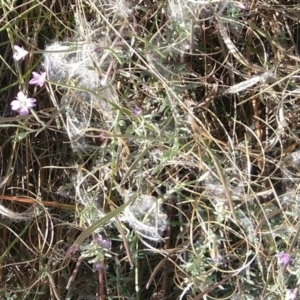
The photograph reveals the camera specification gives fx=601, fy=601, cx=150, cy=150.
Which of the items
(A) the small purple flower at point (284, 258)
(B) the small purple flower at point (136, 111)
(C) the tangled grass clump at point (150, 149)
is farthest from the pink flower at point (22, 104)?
(A) the small purple flower at point (284, 258)

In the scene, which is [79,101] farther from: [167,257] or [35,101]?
[167,257]

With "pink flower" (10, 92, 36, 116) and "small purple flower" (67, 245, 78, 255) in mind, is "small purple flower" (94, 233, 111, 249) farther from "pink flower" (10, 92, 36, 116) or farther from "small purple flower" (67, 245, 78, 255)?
"pink flower" (10, 92, 36, 116)

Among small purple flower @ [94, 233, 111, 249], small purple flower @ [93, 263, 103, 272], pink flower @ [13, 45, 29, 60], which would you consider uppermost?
pink flower @ [13, 45, 29, 60]

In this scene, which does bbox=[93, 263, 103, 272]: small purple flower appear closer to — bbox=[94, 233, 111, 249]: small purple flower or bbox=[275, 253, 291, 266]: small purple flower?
bbox=[94, 233, 111, 249]: small purple flower

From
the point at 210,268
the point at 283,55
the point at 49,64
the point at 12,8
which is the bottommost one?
the point at 210,268

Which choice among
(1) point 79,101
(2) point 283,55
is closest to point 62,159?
(1) point 79,101

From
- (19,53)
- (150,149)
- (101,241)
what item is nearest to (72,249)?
(101,241)

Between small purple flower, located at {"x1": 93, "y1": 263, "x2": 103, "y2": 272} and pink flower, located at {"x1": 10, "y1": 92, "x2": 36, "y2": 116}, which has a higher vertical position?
pink flower, located at {"x1": 10, "y1": 92, "x2": 36, "y2": 116}

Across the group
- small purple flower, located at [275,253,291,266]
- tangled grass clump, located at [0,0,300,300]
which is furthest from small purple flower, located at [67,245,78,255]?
small purple flower, located at [275,253,291,266]

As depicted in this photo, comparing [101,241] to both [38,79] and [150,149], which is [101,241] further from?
[38,79]
